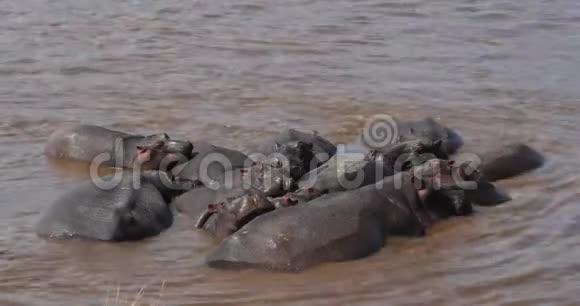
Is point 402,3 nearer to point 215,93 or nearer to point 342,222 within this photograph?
point 215,93

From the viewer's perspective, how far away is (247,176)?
25.1 feet

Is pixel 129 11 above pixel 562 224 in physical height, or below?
above

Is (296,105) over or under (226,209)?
over

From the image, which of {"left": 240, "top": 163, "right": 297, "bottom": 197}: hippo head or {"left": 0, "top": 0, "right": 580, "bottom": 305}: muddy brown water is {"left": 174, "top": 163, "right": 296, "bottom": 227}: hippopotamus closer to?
{"left": 240, "top": 163, "right": 297, "bottom": 197}: hippo head

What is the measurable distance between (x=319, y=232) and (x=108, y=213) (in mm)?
1326

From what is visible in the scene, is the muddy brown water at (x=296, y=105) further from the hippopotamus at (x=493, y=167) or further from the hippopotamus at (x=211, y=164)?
the hippopotamus at (x=211, y=164)

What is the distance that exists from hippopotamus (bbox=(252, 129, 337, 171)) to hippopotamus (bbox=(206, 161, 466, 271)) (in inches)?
45.4

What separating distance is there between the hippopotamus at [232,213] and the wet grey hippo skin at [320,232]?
0.83ft

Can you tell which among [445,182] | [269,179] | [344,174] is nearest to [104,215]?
[269,179]

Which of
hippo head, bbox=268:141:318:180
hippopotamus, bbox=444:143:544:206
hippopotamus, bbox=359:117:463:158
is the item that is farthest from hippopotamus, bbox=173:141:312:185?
hippopotamus, bbox=444:143:544:206

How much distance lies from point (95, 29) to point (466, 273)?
7.82m

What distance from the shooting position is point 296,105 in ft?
33.1

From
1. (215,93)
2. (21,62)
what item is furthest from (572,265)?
(21,62)

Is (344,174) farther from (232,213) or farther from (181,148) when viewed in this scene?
(181,148)
